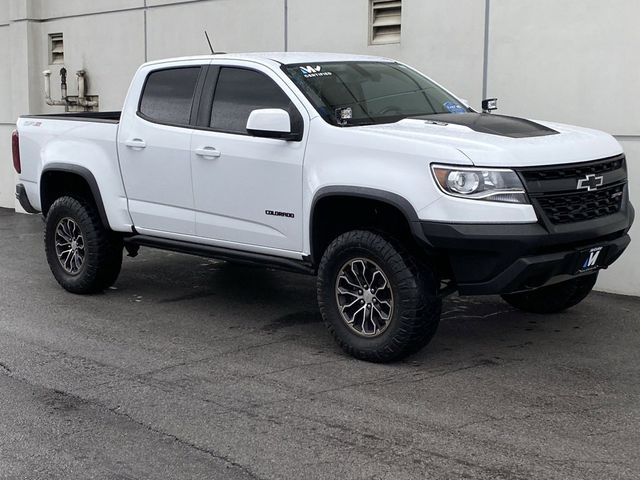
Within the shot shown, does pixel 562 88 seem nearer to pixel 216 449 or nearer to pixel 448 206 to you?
pixel 448 206

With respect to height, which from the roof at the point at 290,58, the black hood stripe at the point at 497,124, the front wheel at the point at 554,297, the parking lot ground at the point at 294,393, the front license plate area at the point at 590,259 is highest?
the roof at the point at 290,58

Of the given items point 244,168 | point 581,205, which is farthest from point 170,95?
point 581,205

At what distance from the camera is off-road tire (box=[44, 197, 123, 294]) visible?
7812 mm

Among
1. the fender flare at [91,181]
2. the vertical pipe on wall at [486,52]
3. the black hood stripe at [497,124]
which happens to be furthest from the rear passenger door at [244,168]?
the vertical pipe on wall at [486,52]

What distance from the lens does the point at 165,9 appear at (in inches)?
492

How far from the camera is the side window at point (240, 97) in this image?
6.59 m

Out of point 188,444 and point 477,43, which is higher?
point 477,43

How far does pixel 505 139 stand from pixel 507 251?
744mm

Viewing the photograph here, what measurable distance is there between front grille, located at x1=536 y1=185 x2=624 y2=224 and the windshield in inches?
55.0

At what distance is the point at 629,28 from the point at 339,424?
16.2ft

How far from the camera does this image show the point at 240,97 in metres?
6.82

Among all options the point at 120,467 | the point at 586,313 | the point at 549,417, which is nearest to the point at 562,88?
the point at 586,313

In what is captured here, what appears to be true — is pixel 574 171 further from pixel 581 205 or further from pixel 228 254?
pixel 228 254

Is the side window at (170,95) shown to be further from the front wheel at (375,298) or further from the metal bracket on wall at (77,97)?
the metal bracket on wall at (77,97)
